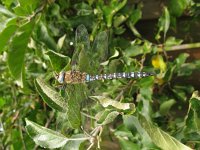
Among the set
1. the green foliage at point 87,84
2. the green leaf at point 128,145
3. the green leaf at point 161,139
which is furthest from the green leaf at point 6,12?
the green leaf at point 161,139

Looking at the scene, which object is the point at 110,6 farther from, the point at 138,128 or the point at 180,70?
the point at 138,128

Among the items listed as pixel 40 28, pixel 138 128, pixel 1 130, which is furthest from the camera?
pixel 1 130

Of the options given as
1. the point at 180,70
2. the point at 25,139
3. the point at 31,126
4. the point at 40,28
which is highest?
the point at 40,28

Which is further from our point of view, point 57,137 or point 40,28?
point 40,28

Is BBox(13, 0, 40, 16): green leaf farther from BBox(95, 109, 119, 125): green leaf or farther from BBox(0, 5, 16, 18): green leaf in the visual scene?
BBox(95, 109, 119, 125): green leaf

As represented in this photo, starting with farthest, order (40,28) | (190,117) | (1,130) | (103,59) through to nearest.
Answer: (1,130), (40,28), (103,59), (190,117)

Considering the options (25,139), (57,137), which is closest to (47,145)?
(57,137)
